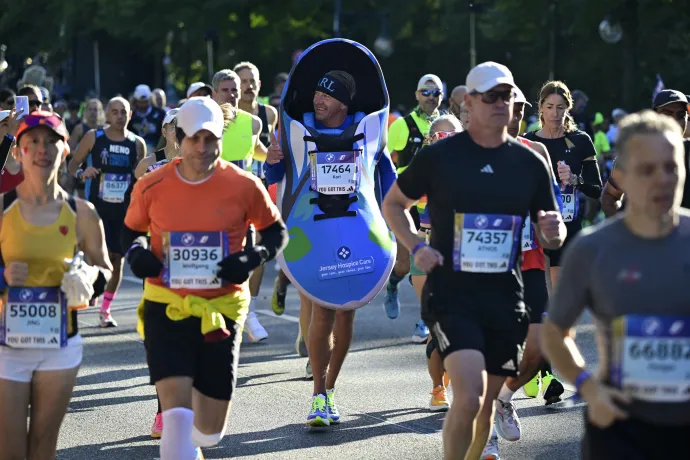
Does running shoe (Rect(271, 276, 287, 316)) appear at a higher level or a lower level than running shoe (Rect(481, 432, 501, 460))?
higher

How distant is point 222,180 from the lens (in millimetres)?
6562

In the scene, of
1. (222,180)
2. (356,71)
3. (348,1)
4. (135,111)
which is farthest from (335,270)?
(348,1)

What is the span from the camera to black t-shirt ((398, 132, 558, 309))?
21.2 ft

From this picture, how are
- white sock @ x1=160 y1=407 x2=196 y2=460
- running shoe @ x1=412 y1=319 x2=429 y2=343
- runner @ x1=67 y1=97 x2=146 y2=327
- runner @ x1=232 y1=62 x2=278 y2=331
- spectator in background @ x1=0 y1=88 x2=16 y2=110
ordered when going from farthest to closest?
runner @ x1=67 y1=97 x2=146 y2=327
spectator in background @ x1=0 y1=88 x2=16 y2=110
runner @ x1=232 y1=62 x2=278 y2=331
running shoe @ x1=412 y1=319 x2=429 y2=343
white sock @ x1=160 y1=407 x2=196 y2=460

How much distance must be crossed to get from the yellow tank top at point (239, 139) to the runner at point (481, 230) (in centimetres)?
441

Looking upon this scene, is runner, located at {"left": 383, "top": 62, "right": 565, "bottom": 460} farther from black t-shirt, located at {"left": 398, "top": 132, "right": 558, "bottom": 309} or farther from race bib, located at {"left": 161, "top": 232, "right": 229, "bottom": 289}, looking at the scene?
race bib, located at {"left": 161, "top": 232, "right": 229, "bottom": 289}

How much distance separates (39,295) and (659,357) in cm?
267

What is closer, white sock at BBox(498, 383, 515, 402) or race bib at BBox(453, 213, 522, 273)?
race bib at BBox(453, 213, 522, 273)

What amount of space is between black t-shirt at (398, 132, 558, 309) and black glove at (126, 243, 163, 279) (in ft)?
4.02

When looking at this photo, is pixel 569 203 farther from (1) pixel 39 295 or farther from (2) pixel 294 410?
(1) pixel 39 295

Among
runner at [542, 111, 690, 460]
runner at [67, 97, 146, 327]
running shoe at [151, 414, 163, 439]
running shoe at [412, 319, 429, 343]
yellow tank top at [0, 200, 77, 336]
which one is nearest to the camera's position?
runner at [542, 111, 690, 460]

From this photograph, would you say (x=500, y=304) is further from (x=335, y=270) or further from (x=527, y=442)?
(x=335, y=270)

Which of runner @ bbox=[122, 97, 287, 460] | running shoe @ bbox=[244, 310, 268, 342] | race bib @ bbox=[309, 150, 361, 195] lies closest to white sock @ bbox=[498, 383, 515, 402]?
race bib @ bbox=[309, 150, 361, 195]

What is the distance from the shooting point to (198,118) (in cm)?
646
